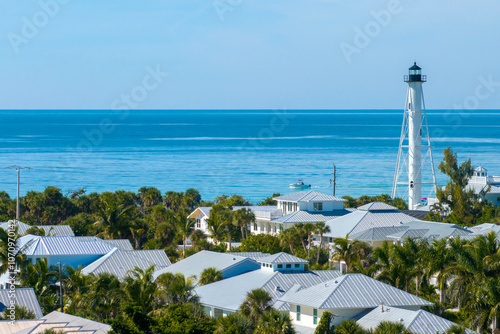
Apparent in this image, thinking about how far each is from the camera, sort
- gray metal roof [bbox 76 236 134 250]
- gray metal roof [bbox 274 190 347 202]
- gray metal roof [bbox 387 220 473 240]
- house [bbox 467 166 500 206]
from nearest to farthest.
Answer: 1. gray metal roof [bbox 387 220 473 240]
2. gray metal roof [bbox 76 236 134 250]
3. gray metal roof [bbox 274 190 347 202]
4. house [bbox 467 166 500 206]

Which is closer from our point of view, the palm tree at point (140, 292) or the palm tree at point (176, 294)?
the palm tree at point (140, 292)

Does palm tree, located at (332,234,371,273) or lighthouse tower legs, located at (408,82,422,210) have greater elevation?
lighthouse tower legs, located at (408,82,422,210)

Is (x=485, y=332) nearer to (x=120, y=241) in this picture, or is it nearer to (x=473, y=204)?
(x=120, y=241)

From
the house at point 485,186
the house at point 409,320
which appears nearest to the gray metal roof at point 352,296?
the house at point 409,320

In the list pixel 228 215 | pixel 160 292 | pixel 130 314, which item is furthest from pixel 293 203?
pixel 130 314

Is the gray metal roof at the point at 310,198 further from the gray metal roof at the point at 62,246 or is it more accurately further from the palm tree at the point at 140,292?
the palm tree at the point at 140,292

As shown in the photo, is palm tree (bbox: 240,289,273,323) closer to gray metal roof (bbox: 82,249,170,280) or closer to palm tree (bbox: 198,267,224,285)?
palm tree (bbox: 198,267,224,285)

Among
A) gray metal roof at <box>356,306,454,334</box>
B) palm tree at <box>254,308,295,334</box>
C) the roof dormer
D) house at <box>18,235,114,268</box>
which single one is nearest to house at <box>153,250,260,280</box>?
the roof dormer

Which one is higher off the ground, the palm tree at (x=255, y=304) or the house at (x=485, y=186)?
the house at (x=485, y=186)
